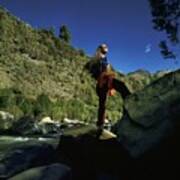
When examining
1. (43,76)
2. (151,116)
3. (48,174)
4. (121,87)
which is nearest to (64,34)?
(43,76)

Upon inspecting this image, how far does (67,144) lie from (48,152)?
0.62m

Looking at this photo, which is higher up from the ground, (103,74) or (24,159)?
(103,74)

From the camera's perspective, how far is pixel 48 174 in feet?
33.1

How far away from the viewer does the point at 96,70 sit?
1375cm

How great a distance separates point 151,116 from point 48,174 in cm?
296

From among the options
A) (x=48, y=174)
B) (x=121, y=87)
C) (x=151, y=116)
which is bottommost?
(x=48, y=174)

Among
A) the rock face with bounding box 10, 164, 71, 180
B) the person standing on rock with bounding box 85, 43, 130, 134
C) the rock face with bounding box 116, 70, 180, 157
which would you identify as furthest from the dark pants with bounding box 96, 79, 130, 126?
the rock face with bounding box 10, 164, 71, 180

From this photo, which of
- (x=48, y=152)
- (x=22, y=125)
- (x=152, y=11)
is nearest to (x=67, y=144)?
(x=48, y=152)

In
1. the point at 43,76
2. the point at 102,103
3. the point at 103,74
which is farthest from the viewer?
the point at 43,76

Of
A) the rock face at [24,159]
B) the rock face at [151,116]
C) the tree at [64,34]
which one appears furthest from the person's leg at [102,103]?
the tree at [64,34]

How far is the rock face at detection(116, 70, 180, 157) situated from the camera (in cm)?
1090

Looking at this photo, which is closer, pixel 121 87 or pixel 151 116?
pixel 151 116

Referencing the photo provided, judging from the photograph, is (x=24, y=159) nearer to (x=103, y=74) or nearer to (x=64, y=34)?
(x=103, y=74)

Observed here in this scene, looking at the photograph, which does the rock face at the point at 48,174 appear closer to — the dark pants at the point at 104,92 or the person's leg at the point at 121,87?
the dark pants at the point at 104,92
